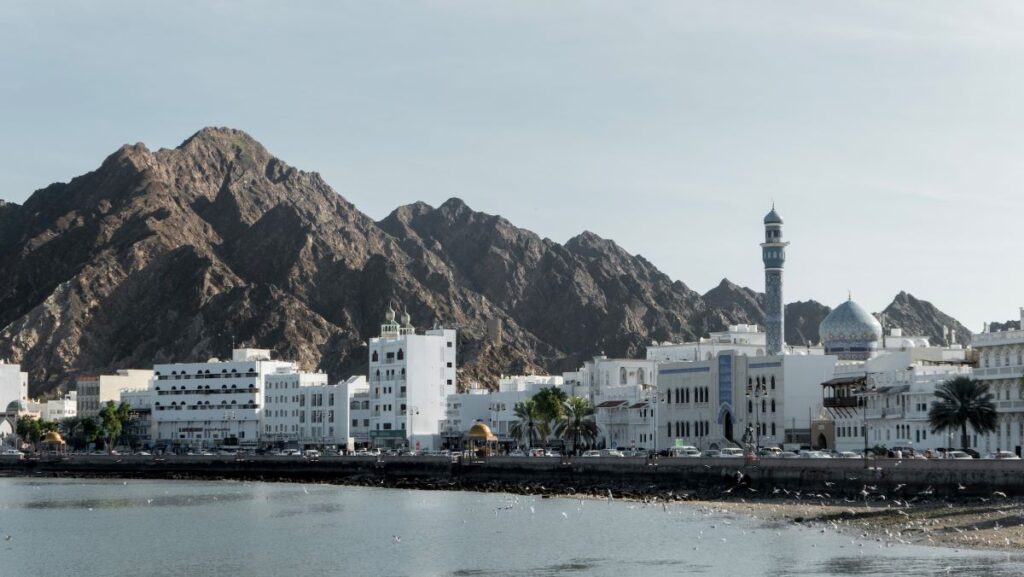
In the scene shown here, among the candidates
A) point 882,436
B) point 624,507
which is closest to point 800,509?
point 624,507

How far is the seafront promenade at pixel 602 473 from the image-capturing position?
81125mm

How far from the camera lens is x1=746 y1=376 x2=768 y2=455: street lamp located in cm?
12950

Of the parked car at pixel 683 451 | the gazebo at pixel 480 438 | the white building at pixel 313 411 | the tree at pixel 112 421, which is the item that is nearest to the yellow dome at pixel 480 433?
the gazebo at pixel 480 438

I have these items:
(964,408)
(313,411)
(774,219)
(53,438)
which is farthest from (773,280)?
(53,438)

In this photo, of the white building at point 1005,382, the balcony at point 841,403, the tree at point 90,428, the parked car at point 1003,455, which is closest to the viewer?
the parked car at point 1003,455

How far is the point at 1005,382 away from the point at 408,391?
82.5m

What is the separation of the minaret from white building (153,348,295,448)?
6945 cm

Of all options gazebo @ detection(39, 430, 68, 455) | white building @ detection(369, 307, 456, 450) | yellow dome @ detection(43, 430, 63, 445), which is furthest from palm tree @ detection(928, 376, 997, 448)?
gazebo @ detection(39, 430, 68, 455)

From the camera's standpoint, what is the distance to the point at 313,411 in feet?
594

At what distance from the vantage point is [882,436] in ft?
397

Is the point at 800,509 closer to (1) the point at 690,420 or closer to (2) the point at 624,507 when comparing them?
(2) the point at 624,507

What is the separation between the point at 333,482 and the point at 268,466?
16140 millimetres

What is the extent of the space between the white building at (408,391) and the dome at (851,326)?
49.6m

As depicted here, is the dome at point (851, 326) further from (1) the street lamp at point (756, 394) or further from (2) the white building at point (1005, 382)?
(2) the white building at point (1005, 382)
